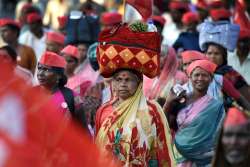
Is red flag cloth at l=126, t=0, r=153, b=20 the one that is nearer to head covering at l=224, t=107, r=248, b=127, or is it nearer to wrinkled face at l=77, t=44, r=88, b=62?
wrinkled face at l=77, t=44, r=88, b=62

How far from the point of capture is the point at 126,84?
8602 millimetres

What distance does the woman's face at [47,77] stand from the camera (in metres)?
10.2

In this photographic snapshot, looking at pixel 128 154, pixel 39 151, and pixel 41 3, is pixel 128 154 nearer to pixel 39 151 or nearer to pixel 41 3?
pixel 39 151

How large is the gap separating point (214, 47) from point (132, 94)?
3.77m

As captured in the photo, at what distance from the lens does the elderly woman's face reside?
8594 mm

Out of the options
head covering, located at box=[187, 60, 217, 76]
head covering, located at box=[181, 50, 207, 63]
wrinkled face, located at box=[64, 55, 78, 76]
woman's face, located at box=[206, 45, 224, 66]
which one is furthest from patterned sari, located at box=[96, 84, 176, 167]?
wrinkled face, located at box=[64, 55, 78, 76]

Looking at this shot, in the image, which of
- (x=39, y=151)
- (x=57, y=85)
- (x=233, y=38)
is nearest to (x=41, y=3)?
(x=233, y=38)

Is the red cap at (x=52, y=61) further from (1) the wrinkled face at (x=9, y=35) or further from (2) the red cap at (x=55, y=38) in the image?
(1) the wrinkled face at (x=9, y=35)

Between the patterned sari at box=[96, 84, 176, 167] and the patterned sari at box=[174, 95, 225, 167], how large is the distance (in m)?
1.08

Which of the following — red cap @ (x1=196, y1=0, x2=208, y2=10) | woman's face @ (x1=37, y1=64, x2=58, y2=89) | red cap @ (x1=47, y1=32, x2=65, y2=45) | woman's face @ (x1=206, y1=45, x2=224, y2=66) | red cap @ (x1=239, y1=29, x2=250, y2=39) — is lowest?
red cap @ (x1=196, y1=0, x2=208, y2=10)

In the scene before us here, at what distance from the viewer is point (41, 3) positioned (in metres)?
23.4

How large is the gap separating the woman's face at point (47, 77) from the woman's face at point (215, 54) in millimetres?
2240

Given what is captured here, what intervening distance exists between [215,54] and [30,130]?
779 centimetres

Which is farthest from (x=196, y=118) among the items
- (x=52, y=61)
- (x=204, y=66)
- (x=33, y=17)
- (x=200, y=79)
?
(x=33, y=17)
